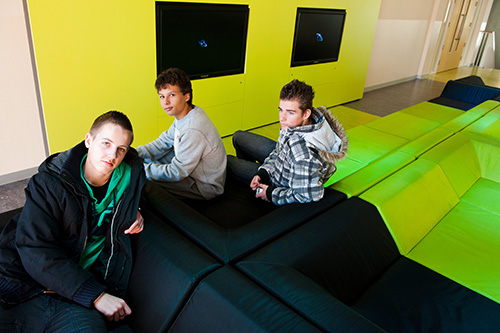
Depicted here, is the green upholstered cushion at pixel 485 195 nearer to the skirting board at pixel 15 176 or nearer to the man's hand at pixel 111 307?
the man's hand at pixel 111 307

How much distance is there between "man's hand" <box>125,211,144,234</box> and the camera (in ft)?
5.03

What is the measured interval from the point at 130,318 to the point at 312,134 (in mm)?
1213

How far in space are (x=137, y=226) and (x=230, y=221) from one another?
677 mm

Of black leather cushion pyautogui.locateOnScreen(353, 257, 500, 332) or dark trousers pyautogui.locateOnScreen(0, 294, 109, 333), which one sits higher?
dark trousers pyautogui.locateOnScreen(0, 294, 109, 333)

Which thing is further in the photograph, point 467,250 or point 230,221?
point 467,250

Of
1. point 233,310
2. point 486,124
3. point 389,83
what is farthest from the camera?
point 389,83

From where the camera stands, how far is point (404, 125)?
13.9 feet

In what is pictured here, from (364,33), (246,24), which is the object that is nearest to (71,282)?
(246,24)

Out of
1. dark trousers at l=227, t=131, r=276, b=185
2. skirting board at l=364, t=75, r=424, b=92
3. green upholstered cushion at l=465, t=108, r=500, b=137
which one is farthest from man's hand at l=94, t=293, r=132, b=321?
skirting board at l=364, t=75, r=424, b=92

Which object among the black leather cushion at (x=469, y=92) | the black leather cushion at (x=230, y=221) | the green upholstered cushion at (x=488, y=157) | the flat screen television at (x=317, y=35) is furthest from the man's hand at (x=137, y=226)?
the black leather cushion at (x=469, y=92)

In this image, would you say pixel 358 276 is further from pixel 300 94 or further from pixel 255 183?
pixel 300 94

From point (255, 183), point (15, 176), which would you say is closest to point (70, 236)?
point (255, 183)

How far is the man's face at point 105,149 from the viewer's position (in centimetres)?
141

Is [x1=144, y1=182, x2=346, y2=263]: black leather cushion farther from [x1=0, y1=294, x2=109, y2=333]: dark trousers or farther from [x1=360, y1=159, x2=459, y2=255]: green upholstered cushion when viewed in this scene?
[x1=0, y1=294, x2=109, y2=333]: dark trousers
